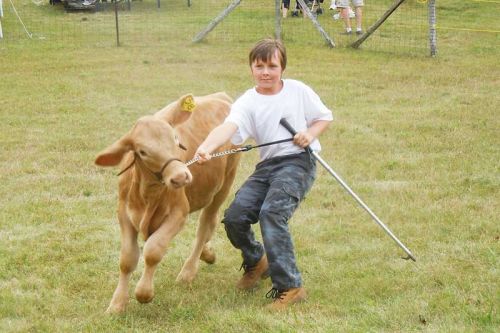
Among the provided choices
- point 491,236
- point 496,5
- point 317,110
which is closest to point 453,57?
point 496,5

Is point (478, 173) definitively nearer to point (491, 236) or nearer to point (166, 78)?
point (491, 236)

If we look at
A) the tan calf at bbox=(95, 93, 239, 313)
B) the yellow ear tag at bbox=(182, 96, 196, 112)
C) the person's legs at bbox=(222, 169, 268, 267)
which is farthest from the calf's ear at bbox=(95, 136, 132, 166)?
the person's legs at bbox=(222, 169, 268, 267)

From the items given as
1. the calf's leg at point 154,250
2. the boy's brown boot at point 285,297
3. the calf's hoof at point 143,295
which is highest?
the calf's leg at point 154,250

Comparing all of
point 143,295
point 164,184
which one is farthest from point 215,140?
point 143,295

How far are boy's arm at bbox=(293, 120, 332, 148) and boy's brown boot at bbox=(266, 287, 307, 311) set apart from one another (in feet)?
3.06

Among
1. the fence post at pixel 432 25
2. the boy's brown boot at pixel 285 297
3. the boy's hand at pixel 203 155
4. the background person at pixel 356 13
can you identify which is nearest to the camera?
the boy's hand at pixel 203 155

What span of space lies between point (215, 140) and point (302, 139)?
1.85 ft

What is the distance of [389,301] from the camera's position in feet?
16.5

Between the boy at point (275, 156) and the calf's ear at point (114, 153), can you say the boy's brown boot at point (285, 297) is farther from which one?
the calf's ear at point (114, 153)

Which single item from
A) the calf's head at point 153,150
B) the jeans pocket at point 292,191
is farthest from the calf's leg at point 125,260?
the jeans pocket at point 292,191

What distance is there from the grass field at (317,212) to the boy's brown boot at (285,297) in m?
0.11

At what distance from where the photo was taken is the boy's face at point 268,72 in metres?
5.07

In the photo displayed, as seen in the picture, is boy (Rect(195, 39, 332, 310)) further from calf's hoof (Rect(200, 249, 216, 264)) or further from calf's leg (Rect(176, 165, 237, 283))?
calf's hoof (Rect(200, 249, 216, 264))

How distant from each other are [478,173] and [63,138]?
5038 millimetres
